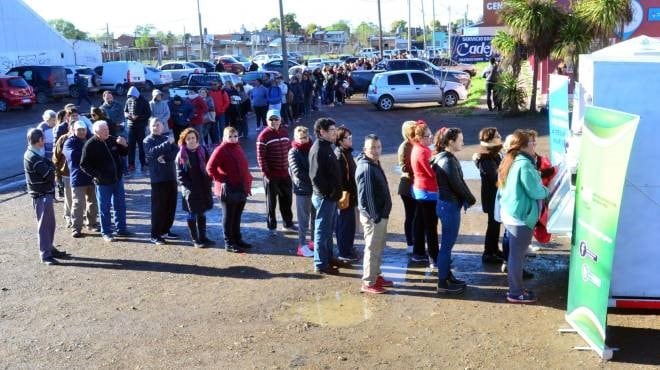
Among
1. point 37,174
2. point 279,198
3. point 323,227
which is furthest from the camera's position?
point 279,198

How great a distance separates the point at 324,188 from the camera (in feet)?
24.9

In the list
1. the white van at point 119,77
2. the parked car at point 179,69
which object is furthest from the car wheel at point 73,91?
the parked car at point 179,69

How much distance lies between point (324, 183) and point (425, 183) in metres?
1.12

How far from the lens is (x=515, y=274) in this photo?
22.0ft

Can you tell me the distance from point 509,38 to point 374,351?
16846 millimetres

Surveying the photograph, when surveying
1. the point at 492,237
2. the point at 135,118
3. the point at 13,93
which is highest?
the point at 13,93

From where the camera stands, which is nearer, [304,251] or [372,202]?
[372,202]

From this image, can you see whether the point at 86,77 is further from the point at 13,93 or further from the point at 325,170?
the point at 325,170

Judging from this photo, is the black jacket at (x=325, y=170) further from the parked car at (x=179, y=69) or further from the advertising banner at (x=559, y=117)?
the parked car at (x=179, y=69)

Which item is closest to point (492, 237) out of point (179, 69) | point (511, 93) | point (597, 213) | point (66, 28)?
point (597, 213)

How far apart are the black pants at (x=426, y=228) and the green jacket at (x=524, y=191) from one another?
1326 millimetres

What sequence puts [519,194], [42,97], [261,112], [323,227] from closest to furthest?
[519,194]
[323,227]
[261,112]
[42,97]

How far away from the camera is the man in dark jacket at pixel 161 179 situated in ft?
30.1

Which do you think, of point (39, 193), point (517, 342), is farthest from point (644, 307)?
point (39, 193)
